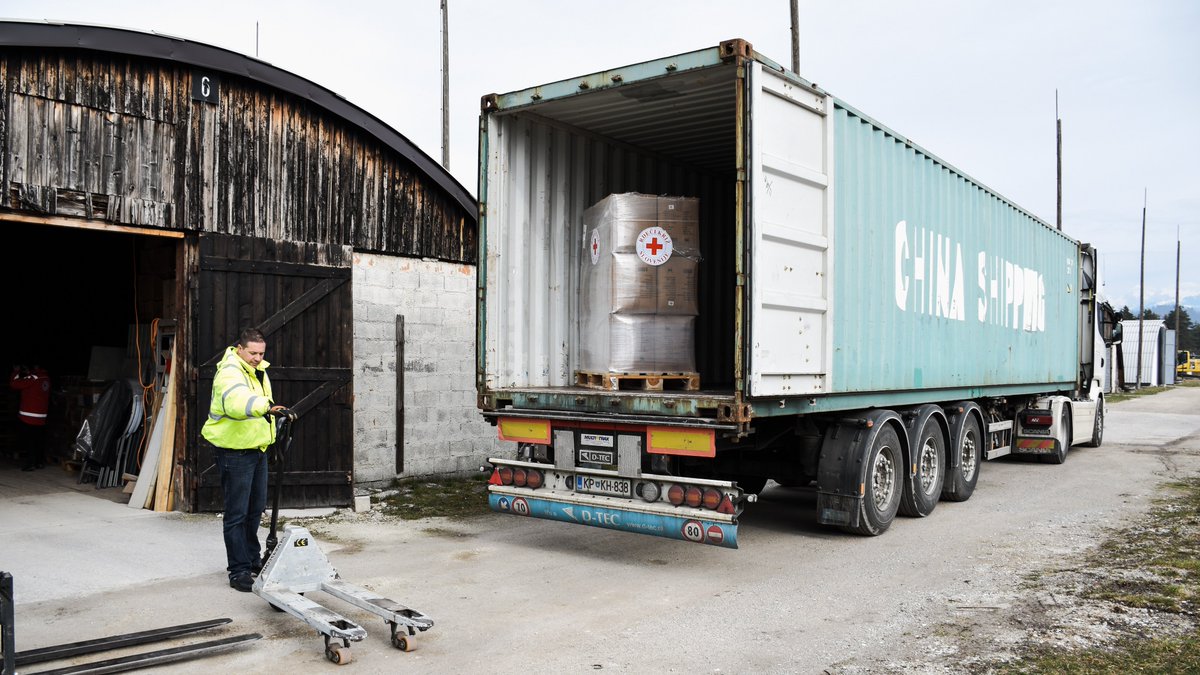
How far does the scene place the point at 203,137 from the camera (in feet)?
28.7

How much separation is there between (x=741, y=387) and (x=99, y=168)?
227 inches

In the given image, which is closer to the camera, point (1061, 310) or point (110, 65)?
point (110, 65)

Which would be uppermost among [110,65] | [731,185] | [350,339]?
[110,65]

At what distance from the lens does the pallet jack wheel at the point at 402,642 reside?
15.9 ft

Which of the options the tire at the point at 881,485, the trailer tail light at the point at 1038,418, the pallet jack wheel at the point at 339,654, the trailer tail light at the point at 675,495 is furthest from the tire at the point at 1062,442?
the pallet jack wheel at the point at 339,654

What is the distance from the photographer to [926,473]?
914 cm

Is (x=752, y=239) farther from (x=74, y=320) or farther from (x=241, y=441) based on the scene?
(x=74, y=320)

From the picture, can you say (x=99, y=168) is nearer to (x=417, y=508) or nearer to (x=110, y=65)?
(x=110, y=65)

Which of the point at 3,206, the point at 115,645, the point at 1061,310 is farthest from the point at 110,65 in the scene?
the point at 1061,310

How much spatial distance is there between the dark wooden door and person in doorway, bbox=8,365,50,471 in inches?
177

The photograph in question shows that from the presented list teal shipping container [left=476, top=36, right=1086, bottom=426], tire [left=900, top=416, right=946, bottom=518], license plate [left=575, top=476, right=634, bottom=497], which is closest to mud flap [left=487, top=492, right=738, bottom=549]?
license plate [left=575, top=476, right=634, bottom=497]

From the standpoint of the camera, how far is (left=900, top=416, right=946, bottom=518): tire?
28.4 feet

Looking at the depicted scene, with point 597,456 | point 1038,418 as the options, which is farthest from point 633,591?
point 1038,418

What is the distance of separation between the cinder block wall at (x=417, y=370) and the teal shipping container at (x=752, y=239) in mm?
3092
